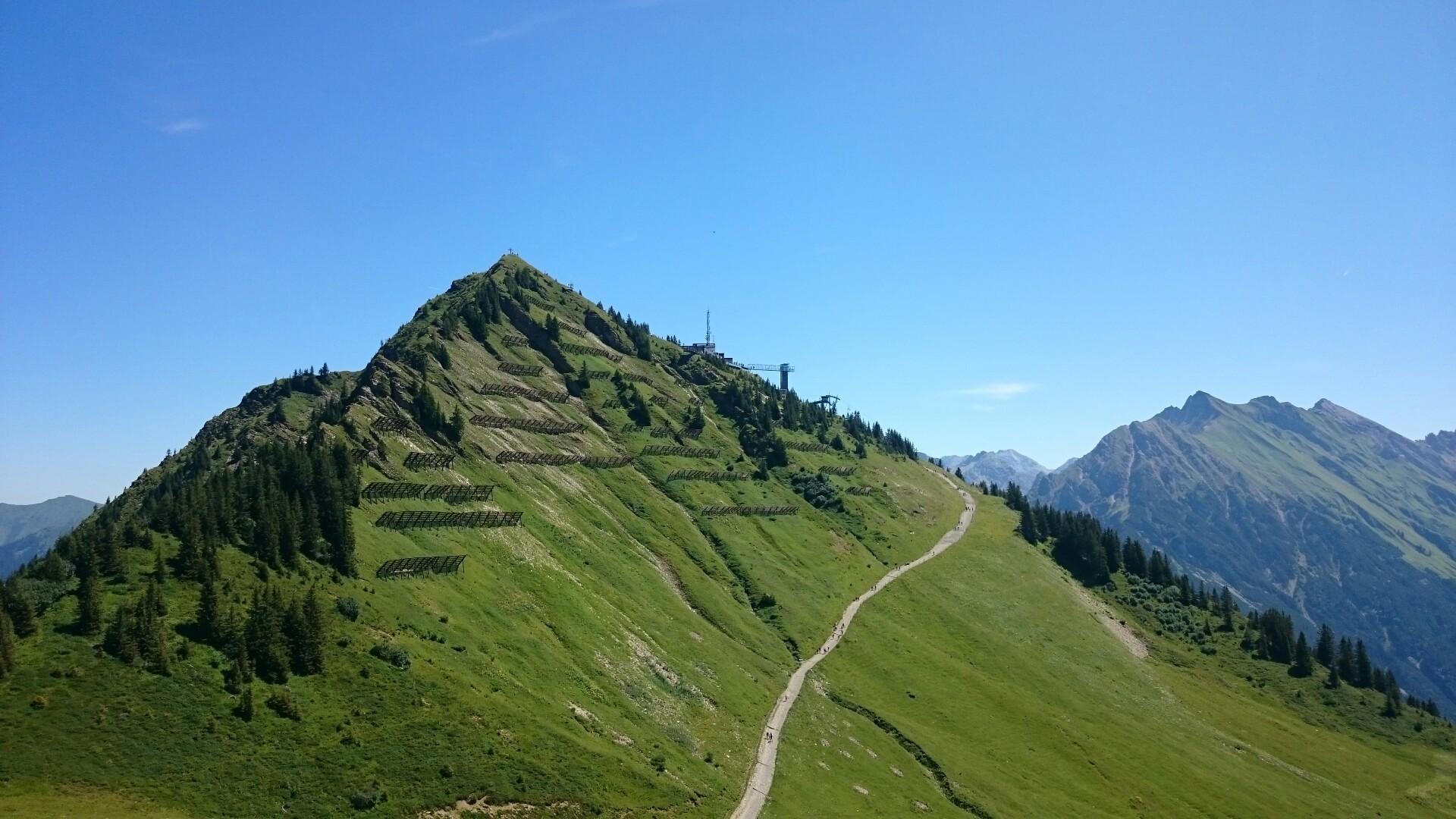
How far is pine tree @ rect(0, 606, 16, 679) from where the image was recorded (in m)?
60.4

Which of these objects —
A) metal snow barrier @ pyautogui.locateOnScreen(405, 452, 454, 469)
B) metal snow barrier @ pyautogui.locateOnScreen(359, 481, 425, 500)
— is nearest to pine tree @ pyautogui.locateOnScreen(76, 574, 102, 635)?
metal snow barrier @ pyautogui.locateOnScreen(359, 481, 425, 500)

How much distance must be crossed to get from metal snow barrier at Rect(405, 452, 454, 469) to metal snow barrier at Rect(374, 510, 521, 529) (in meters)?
14.7

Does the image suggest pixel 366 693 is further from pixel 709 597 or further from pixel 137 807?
pixel 709 597

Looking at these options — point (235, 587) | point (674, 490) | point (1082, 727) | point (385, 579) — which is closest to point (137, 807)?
point (235, 587)

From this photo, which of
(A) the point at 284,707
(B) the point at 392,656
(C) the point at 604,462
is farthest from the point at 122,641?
(C) the point at 604,462

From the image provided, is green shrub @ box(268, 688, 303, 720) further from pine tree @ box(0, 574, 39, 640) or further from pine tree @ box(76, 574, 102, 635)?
pine tree @ box(0, 574, 39, 640)

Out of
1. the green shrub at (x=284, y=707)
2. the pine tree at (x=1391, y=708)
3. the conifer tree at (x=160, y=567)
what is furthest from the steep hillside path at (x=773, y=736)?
the pine tree at (x=1391, y=708)

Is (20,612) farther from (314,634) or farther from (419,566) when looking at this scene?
(419,566)

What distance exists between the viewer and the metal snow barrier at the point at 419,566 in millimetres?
99188

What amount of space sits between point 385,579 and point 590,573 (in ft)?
133

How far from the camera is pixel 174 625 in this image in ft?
230

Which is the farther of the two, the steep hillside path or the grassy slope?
the grassy slope

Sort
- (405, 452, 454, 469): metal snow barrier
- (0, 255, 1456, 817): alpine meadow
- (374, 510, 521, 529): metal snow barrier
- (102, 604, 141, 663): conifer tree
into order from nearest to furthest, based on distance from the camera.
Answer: (0, 255, 1456, 817): alpine meadow → (102, 604, 141, 663): conifer tree → (374, 510, 521, 529): metal snow barrier → (405, 452, 454, 469): metal snow barrier

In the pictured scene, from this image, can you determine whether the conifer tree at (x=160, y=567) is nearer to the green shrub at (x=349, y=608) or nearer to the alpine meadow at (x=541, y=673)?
the alpine meadow at (x=541, y=673)
